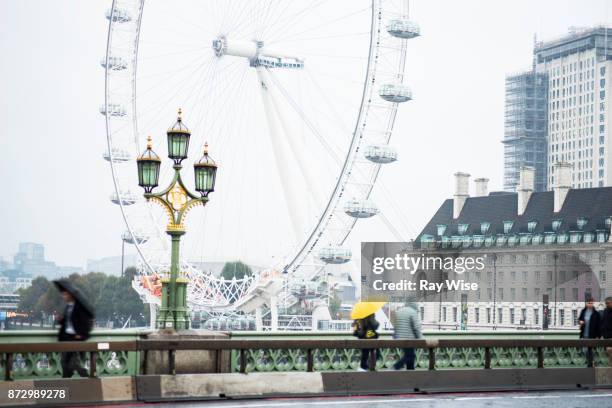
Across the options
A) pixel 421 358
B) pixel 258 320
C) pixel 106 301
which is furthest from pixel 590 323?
pixel 106 301

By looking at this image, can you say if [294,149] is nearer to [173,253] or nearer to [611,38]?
[173,253]

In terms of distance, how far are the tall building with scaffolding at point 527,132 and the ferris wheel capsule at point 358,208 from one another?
133823 mm

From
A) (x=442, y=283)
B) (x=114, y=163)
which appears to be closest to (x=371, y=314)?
(x=114, y=163)

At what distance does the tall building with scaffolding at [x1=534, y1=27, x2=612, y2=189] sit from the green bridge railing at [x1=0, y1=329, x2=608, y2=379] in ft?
531

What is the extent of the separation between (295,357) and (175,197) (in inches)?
314

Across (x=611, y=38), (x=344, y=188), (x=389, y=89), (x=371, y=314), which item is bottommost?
(x=371, y=314)

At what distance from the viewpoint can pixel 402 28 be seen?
60.2 meters

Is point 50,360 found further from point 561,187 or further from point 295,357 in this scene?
point 561,187

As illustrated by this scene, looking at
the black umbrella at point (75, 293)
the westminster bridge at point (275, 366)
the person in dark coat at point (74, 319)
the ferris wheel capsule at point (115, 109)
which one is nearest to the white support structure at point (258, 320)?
the ferris wheel capsule at point (115, 109)

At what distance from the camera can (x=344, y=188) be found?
62125 millimetres

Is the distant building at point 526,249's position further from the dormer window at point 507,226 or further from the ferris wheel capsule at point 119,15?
the ferris wheel capsule at point 119,15

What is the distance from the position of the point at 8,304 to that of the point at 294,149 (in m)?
95.2

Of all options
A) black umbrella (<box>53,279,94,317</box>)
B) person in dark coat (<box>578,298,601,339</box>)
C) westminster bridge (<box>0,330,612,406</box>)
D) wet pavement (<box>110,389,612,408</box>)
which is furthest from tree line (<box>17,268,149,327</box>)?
black umbrella (<box>53,279,94,317</box>)

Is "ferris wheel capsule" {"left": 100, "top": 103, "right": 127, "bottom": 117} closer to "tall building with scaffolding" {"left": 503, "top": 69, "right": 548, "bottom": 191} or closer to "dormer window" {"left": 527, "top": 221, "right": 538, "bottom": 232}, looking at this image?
"dormer window" {"left": 527, "top": 221, "right": 538, "bottom": 232}
